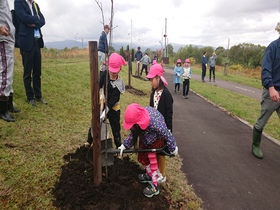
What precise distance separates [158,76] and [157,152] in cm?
113

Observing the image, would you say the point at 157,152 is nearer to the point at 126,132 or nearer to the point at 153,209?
the point at 153,209

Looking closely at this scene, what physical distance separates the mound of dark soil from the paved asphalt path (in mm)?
798

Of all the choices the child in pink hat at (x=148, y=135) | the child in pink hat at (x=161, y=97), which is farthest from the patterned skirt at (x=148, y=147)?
the child in pink hat at (x=161, y=97)

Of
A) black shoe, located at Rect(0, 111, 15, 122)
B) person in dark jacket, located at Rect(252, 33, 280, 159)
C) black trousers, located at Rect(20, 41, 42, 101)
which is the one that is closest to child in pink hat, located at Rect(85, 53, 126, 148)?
black shoe, located at Rect(0, 111, 15, 122)

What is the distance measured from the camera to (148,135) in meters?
2.70

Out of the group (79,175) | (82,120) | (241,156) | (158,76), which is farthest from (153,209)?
(82,120)

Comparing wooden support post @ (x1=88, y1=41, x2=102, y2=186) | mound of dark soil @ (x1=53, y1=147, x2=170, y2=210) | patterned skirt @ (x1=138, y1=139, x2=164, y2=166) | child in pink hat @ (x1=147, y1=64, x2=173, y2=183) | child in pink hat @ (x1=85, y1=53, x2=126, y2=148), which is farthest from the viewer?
child in pink hat @ (x1=85, y1=53, x2=126, y2=148)

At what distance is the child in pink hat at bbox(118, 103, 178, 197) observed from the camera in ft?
8.11

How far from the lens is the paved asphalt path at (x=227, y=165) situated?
3023 mm

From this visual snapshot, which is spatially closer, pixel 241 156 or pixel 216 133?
pixel 241 156

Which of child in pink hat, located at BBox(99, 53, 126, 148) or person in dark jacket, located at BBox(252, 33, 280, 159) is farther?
person in dark jacket, located at BBox(252, 33, 280, 159)

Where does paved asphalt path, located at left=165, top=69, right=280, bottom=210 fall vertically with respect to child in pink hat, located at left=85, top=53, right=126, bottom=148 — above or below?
below

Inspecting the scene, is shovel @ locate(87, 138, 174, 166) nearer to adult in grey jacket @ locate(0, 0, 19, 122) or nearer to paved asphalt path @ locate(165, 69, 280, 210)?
paved asphalt path @ locate(165, 69, 280, 210)

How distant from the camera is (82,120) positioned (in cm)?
500
